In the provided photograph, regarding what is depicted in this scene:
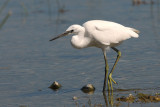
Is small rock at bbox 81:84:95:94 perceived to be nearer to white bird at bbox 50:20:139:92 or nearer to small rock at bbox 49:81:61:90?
white bird at bbox 50:20:139:92

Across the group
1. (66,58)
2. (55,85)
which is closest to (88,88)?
(55,85)

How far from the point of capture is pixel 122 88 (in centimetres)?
670

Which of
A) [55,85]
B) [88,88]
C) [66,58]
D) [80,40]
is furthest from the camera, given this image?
[66,58]

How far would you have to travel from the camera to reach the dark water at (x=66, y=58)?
6555mm

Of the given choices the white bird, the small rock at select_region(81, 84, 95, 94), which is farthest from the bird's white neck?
the small rock at select_region(81, 84, 95, 94)

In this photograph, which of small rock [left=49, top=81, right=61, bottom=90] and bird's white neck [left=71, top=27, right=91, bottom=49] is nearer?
bird's white neck [left=71, top=27, right=91, bottom=49]

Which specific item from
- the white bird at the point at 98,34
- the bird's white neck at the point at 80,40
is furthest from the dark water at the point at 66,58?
the bird's white neck at the point at 80,40

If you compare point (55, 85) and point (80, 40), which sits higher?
point (80, 40)

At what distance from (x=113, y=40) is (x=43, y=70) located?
182 centimetres

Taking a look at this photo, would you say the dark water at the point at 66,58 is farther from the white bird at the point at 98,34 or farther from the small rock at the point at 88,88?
the white bird at the point at 98,34

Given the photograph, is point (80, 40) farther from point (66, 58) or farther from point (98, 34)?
point (66, 58)

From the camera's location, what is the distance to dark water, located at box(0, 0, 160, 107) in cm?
655

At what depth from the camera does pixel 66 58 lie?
8.73m

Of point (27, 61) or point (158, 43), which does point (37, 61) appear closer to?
point (27, 61)
